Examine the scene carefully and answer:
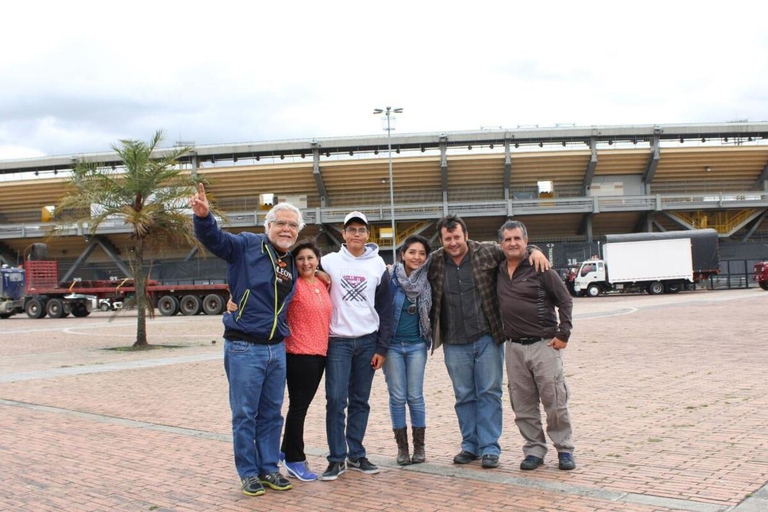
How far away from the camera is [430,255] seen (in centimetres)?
600

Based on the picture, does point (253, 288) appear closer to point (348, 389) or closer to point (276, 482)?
point (348, 389)

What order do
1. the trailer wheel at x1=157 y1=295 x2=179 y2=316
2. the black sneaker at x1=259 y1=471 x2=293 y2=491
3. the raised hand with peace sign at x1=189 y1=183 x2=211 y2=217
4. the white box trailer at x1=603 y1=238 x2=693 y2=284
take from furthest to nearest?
the white box trailer at x1=603 y1=238 x2=693 y2=284 → the trailer wheel at x1=157 y1=295 x2=179 y2=316 → the black sneaker at x1=259 y1=471 x2=293 y2=491 → the raised hand with peace sign at x1=189 y1=183 x2=211 y2=217

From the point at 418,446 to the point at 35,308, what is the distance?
3316 cm

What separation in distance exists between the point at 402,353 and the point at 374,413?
8.54 feet

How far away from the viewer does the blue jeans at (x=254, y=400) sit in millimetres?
5156

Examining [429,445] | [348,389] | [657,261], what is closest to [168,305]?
[657,261]

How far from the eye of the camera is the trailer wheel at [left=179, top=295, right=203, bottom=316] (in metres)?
32.0

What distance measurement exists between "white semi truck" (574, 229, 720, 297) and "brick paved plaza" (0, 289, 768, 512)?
2463 cm

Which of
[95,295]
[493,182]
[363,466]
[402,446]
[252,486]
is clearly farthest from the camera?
[493,182]

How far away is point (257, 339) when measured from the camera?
5.15 metres

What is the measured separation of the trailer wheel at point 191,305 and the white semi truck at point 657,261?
19.3 metres

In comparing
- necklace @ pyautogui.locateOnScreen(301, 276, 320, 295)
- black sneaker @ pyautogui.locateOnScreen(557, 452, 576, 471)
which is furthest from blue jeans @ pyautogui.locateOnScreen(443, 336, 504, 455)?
necklace @ pyautogui.locateOnScreen(301, 276, 320, 295)

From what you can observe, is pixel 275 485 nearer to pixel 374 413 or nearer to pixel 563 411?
pixel 563 411

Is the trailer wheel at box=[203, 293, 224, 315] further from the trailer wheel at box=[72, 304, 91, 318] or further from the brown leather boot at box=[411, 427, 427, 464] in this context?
the brown leather boot at box=[411, 427, 427, 464]
